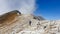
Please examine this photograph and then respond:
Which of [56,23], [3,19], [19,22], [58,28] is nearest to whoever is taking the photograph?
[58,28]

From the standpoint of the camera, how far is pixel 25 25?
1313cm

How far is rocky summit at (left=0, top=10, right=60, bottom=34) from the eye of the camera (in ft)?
37.4

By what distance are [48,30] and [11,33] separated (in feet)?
11.4

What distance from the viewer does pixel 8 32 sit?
12.9m

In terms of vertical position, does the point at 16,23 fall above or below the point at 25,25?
above

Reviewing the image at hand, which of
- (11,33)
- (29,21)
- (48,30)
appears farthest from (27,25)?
(48,30)

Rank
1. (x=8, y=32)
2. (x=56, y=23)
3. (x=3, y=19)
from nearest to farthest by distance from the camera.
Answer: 1. (x=56, y=23)
2. (x=8, y=32)
3. (x=3, y=19)

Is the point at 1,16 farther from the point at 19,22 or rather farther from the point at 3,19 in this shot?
the point at 19,22

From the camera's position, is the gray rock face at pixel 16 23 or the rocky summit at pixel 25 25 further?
the gray rock face at pixel 16 23

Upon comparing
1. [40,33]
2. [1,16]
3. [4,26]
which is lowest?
[40,33]

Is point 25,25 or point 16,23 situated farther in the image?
point 16,23

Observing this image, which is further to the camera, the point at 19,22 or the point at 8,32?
the point at 19,22

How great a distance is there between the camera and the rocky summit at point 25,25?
11405 millimetres

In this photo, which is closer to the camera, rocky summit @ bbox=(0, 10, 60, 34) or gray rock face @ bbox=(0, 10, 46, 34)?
rocky summit @ bbox=(0, 10, 60, 34)
